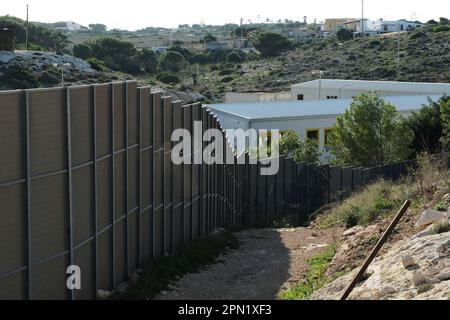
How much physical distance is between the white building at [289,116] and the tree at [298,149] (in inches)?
177

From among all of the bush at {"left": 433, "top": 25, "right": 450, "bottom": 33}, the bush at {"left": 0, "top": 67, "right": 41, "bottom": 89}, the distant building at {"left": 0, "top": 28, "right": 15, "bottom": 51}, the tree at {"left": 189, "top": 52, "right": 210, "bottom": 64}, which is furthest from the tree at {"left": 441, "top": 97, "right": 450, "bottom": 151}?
the tree at {"left": 189, "top": 52, "right": 210, "bottom": 64}

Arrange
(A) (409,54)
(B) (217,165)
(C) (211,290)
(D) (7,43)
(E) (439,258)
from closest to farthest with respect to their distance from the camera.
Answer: (E) (439,258)
(C) (211,290)
(B) (217,165)
(D) (7,43)
(A) (409,54)

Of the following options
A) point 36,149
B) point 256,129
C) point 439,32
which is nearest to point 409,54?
point 439,32

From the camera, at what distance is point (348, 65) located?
86938 mm

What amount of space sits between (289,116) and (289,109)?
2.57 metres

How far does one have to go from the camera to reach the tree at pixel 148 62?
330 ft

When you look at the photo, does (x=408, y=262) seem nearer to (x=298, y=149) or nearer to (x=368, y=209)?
(x=368, y=209)

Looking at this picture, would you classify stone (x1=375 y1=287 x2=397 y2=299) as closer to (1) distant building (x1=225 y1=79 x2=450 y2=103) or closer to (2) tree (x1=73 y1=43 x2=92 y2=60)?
(1) distant building (x1=225 y1=79 x2=450 y2=103)

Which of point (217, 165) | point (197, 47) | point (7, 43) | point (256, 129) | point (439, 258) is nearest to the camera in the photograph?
point (439, 258)

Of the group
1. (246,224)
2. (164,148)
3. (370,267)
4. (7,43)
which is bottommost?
(246,224)

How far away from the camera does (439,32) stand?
95188mm

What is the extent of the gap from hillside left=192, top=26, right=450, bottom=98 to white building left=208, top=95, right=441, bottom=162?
32227mm
